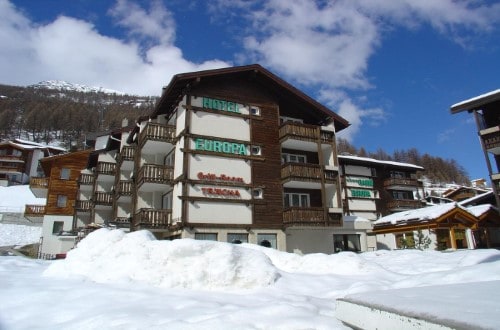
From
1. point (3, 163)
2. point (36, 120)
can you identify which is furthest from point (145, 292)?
point (36, 120)

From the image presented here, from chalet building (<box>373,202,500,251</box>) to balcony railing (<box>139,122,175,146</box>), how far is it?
21431 mm

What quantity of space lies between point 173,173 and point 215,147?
132 inches

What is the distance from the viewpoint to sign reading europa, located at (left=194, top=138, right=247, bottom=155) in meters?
23.4

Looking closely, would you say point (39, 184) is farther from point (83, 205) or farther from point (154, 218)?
point (154, 218)

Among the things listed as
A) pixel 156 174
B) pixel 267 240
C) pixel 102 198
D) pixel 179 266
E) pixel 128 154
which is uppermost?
pixel 128 154

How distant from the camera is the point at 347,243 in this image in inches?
1151

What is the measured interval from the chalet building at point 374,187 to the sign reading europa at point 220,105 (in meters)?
19.8

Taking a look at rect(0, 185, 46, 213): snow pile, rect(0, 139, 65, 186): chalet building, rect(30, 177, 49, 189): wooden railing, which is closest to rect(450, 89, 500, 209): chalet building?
rect(30, 177, 49, 189): wooden railing

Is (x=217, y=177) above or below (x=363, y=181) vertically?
below

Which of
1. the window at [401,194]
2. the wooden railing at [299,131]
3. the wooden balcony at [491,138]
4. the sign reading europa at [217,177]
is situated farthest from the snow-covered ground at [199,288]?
the window at [401,194]

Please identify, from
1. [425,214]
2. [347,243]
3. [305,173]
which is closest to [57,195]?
[305,173]

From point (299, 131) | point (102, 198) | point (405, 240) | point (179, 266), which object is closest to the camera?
point (179, 266)

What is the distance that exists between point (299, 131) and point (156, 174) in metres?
10.6

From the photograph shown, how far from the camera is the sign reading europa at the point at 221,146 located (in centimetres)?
2341
